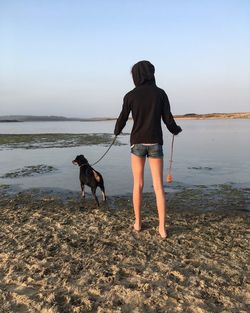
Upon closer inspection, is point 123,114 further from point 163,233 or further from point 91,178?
point 91,178

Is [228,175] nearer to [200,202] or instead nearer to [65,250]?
[200,202]

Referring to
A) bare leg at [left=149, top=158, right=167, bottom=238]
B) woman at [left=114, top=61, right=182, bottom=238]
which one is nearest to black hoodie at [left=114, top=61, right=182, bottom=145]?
woman at [left=114, top=61, right=182, bottom=238]

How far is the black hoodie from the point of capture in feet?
16.8

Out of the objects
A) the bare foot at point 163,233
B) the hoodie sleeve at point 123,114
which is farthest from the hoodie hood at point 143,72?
the bare foot at point 163,233

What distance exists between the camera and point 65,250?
5.07m

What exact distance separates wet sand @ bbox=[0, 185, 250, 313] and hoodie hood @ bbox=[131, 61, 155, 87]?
2.41 m

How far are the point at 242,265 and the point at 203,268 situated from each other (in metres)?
0.53

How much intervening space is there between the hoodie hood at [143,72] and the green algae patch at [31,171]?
8.89 meters

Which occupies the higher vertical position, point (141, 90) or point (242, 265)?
point (141, 90)

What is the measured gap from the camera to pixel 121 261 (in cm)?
465

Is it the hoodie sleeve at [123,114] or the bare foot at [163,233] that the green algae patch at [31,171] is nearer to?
the hoodie sleeve at [123,114]

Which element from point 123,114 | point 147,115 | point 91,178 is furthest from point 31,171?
point 147,115

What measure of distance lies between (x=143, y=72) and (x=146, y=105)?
0.48 metres

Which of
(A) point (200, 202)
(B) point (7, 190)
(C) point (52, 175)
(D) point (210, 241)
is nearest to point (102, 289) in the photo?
(D) point (210, 241)
